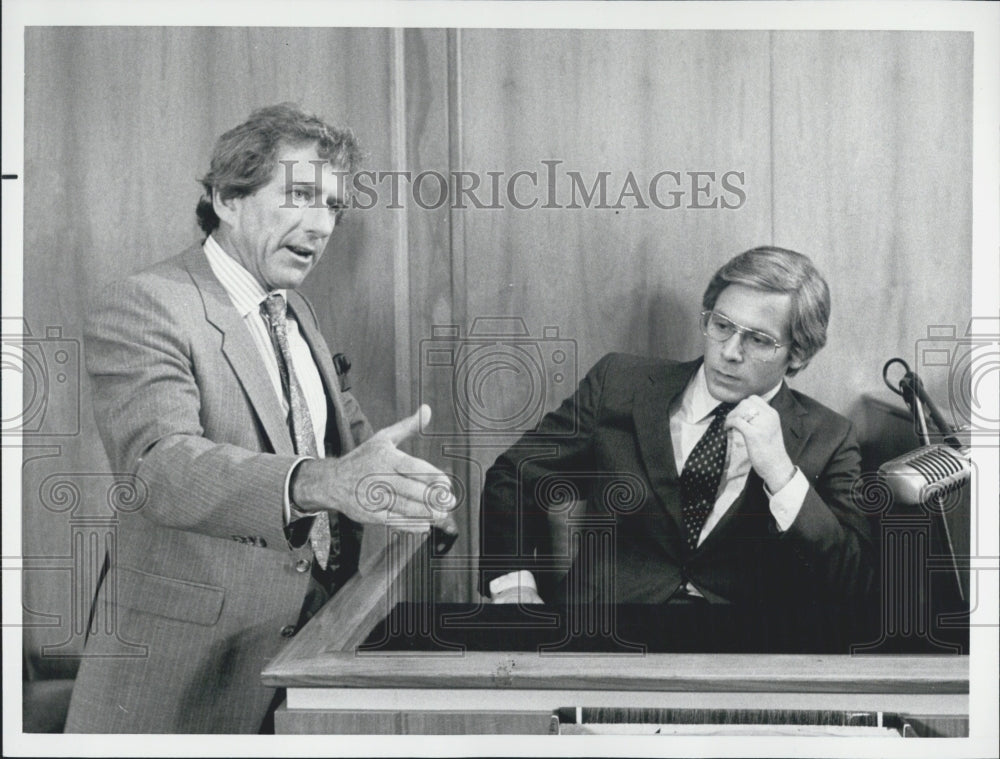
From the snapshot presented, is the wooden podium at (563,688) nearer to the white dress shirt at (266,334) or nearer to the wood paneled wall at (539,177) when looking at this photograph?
the wood paneled wall at (539,177)

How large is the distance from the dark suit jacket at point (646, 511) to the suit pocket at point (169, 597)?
0.53 m

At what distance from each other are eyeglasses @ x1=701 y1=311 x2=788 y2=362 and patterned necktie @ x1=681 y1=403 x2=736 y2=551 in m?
0.11

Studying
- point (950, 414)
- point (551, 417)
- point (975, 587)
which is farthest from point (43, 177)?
point (975, 587)

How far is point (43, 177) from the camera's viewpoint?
2248 millimetres

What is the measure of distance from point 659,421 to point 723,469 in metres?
0.16

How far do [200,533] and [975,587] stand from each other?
152 cm

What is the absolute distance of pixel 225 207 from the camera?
222cm

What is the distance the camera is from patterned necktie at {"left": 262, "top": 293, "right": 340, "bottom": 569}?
2189mm

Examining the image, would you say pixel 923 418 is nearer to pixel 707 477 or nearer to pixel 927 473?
pixel 927 473

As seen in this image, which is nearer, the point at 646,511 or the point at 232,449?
the point at 232,449

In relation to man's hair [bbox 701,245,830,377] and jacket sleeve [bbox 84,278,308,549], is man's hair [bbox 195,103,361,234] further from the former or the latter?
man's hair [bbox 701,245,830,377]

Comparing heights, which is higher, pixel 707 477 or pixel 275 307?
pixel 275 307

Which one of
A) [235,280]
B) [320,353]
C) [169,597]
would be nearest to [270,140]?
[235,280]

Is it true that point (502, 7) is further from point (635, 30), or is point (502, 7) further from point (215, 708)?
point (215, 708)
